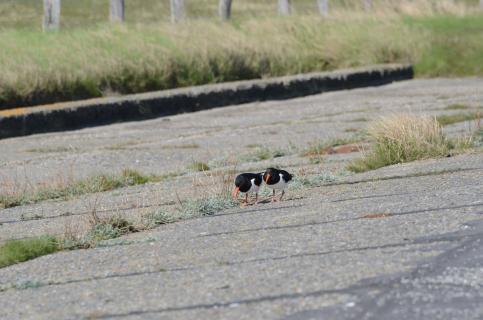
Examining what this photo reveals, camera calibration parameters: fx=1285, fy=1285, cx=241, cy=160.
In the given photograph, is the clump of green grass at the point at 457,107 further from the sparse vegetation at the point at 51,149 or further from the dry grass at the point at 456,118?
the sparse vegetation at the point at 51,149

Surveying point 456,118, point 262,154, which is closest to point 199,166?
point 262,154

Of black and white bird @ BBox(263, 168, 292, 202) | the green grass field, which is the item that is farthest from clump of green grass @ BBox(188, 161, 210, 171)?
the green grass field

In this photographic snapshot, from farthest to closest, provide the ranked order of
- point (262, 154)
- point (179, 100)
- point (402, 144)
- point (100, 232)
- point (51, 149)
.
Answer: point (179, 100)
point (51, 149)
point (262, 154)
point (402, 144)
point (100, 232)

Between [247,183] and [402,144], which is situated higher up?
[247,183]

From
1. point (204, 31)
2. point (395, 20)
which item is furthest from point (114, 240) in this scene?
point (395, 20)

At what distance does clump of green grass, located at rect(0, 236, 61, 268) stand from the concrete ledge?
936 cm

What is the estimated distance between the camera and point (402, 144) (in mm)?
11602

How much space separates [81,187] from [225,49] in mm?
12672

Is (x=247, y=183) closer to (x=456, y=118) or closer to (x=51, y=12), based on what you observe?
(x=456, y=118)

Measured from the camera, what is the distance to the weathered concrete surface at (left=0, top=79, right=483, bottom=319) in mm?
5840

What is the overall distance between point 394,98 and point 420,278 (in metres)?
15.2

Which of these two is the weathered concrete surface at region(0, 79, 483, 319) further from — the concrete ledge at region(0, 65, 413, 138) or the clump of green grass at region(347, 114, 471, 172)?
the concrete ledge at region(0, 65, 413, 138)

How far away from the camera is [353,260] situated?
662 centimetres

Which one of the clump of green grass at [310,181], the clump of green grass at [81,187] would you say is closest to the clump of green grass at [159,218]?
the clump of green grass at [310,181]
